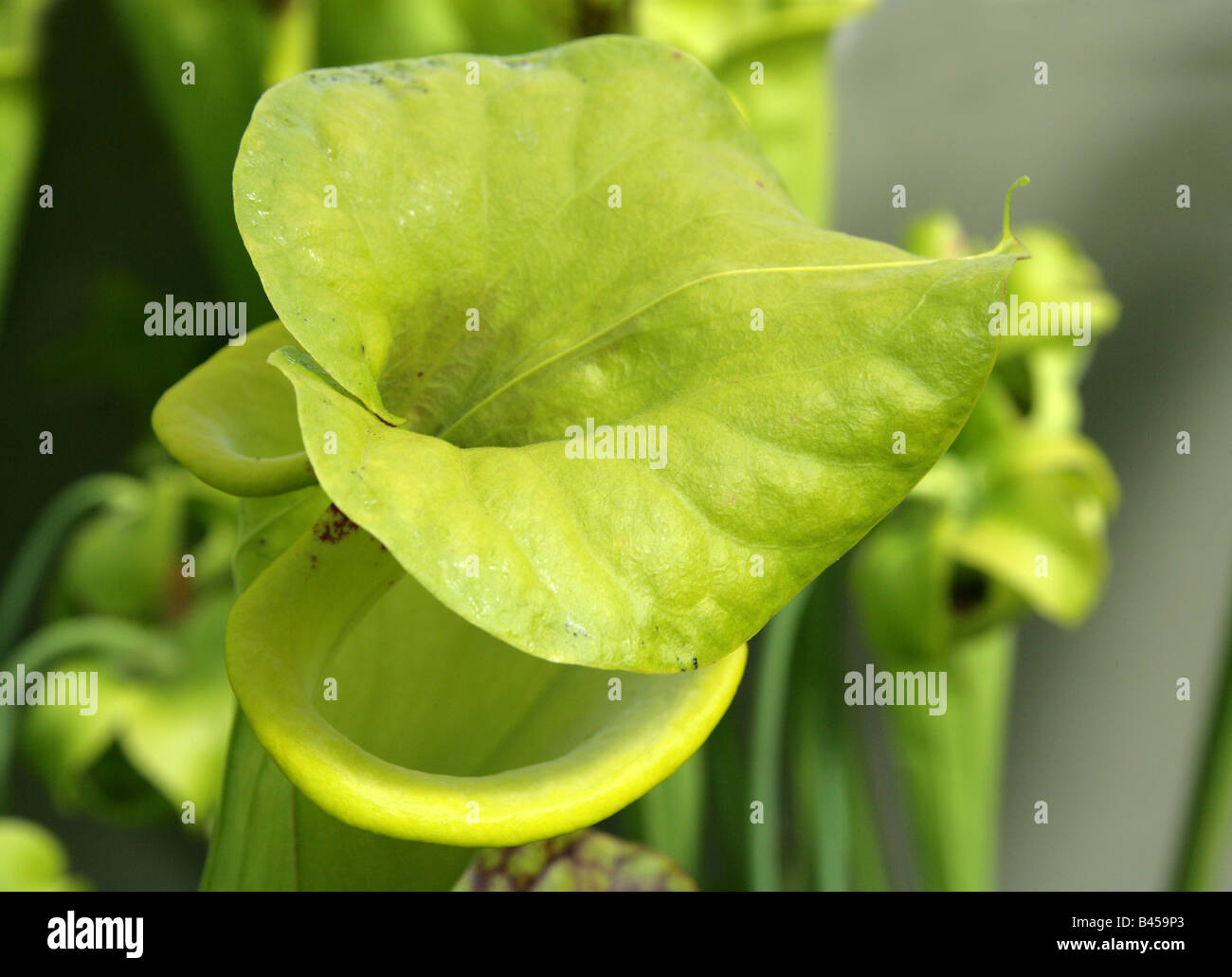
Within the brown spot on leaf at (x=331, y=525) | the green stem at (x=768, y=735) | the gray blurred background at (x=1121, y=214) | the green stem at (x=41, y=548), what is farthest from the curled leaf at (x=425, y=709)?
the gray blurred background at (x=1121, y=214)

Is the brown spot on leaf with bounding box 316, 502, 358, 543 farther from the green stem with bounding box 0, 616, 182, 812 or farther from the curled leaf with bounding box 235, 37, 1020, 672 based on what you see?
the green stem with bounding box 0, 616, 182, 812

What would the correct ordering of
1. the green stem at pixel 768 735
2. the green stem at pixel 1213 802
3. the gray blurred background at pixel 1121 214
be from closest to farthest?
the green stem at pixel 768 735, the green stem at pixel 1213 802, the gray blurred background at pixel 1121 214

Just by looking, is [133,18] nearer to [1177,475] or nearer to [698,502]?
[698,502]

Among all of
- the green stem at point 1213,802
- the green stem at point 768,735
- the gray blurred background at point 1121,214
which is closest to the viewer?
the green stem at point 768,735

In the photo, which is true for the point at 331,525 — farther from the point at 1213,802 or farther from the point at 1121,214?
the point at 1121,214

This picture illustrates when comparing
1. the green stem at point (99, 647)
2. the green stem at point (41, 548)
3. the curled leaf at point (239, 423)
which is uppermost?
the curled leaf at point (239, 423)

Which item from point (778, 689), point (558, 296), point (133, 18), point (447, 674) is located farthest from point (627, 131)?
point (133, 18)

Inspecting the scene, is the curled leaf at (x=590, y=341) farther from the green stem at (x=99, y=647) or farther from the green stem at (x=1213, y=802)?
the green stem at (x=1213, y=802)

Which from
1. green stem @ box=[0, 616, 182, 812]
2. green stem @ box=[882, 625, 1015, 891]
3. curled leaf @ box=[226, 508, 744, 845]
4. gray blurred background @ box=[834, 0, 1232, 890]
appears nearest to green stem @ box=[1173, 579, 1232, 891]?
green stem @ box=[882, 625, 1015, 891]
